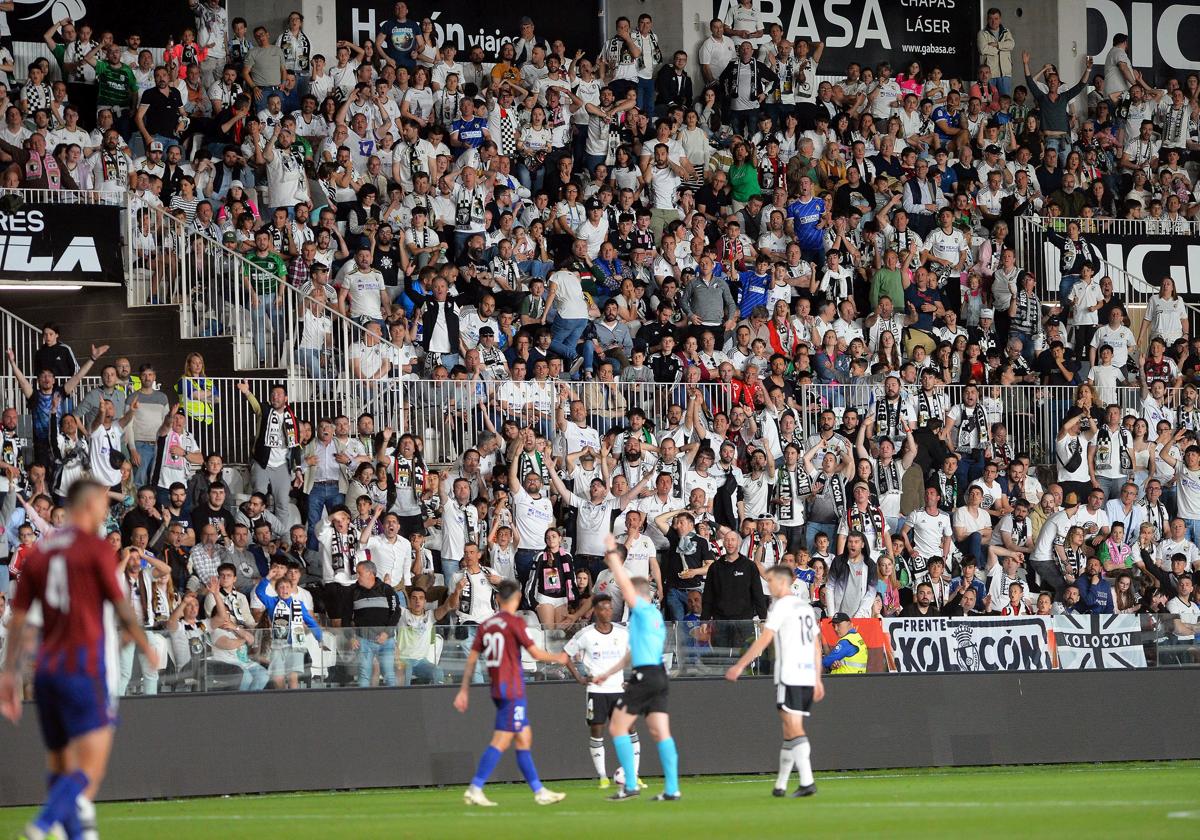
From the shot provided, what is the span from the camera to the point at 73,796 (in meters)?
9.23

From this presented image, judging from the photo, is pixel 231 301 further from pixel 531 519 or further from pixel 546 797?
pixel 546 797

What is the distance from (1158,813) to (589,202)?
15.3m

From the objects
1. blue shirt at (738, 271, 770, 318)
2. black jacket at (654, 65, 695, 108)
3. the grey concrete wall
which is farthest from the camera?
black jacket at (654, 65, 695, 108)

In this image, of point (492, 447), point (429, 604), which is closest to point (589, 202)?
point (492, 447)

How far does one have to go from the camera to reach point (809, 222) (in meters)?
28.2

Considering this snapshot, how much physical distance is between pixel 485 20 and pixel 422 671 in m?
17.0

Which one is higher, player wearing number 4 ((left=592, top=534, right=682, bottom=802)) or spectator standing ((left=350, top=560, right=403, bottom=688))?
spectator standing ((left=350, top=560, right=403, bottom=688))

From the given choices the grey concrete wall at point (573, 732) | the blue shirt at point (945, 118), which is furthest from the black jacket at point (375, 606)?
the blue shirt at point (945, 118)

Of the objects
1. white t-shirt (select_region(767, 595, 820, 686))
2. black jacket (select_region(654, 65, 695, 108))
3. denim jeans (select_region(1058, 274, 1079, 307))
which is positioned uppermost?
black jacket (select_region(654, 65, 695, 108))

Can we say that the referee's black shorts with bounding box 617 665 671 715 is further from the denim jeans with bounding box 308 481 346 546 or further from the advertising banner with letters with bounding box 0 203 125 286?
the advertising banner with letters with bounding box 0 203 125 286

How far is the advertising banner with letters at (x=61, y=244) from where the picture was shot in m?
22.7

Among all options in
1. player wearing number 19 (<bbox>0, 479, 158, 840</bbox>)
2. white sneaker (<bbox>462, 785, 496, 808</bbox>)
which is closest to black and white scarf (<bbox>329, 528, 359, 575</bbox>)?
white sneaker (<bbox>462, 785, 496, 808</bbox>)

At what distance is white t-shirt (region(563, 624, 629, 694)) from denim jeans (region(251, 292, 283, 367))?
24.6 ft

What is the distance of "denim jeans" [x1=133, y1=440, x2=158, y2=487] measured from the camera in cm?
2139
